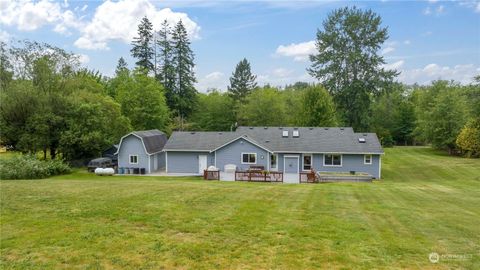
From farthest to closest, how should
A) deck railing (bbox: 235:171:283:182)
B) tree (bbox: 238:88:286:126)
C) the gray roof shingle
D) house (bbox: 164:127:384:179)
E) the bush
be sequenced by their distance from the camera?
tree (bbox: 238:88:286:126) → the gray roof shingle → house (bbox: 164:127:384:179) → deck railing (bbox: 235:171:283:182) → the bush

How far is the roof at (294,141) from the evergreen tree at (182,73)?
1809 centimetres

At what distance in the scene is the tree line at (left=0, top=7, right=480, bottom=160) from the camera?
98.2 ft

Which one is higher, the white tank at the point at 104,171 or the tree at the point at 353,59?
the tree at the point at 353,59

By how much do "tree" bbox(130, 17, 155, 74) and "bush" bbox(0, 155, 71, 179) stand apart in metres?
25.4

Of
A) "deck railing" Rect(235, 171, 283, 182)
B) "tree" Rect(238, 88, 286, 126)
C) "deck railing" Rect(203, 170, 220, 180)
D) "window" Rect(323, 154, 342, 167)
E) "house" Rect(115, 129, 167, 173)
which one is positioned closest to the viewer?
"deck railing" Rect(235, 171, 283, 182)

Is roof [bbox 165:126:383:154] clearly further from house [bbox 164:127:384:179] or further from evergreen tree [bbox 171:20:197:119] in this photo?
evergreen tree [bbox 171:20:197:119]

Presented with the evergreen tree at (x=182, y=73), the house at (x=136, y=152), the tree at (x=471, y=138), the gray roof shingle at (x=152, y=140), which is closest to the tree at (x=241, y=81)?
the evergreen tree at (x=182, y=73)

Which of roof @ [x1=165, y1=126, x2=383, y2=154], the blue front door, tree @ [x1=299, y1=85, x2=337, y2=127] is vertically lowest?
the blue front door

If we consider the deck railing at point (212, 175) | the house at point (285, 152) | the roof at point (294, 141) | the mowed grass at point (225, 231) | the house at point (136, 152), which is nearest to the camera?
the mowed grass at point (225, 231)

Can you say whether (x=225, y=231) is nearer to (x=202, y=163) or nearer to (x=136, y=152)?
(x=202, y=163)

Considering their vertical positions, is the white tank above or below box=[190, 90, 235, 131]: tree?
below

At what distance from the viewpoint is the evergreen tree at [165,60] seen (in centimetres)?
4788

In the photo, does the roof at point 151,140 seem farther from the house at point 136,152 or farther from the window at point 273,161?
the window at point 273,161

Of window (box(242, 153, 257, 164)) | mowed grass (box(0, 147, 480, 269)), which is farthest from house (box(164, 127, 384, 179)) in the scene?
mowed grass (box(0, 147, 480, 269))
